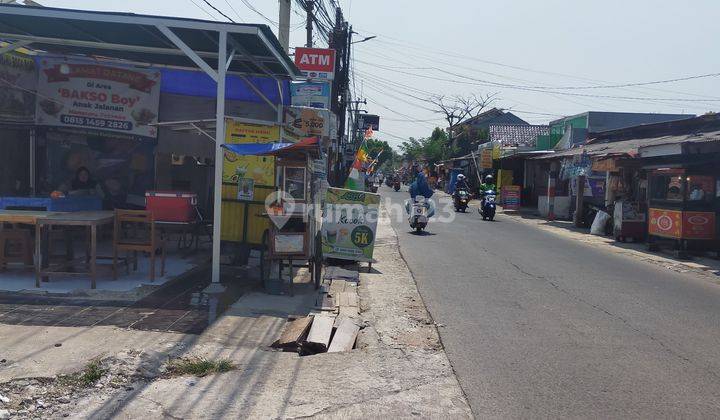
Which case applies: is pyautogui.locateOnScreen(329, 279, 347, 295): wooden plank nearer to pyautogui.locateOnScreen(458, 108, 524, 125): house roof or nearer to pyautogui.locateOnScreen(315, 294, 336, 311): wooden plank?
pyautogui.locateOnScreen(315, 294, 336, 311): wooden plank

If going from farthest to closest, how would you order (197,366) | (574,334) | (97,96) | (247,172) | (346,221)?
(97,96), (346,221), (247,172), (574,334), (197,366)

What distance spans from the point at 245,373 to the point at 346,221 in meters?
5.79

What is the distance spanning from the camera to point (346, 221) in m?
11.3

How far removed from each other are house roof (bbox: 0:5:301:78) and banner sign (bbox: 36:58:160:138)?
84 cm

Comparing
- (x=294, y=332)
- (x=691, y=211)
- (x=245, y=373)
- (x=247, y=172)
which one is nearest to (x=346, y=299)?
(x=294, y=332)

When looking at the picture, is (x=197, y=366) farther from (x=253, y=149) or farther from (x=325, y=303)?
(x=253, y=149)

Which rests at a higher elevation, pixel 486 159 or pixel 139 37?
pixel 139 37

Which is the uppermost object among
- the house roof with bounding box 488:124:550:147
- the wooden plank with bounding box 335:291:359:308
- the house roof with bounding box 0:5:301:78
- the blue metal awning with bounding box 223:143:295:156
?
the house roof with bounding box 488:124:550:147

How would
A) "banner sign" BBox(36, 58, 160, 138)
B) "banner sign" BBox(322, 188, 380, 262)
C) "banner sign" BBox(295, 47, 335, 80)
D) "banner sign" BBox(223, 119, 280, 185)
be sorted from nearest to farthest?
"banner sign" BBox(223, 119, 280, 185), "banner sign" BBox(322, 188, 380, 262), "banner sign" BBox(36, 58, 160, 138), "banner sign" BBox(295, 47, 335, 80)

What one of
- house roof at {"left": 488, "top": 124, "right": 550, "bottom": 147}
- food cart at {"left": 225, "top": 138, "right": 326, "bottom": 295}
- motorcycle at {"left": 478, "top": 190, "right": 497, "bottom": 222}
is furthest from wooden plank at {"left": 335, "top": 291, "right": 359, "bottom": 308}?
house roof at {"left": 488, "top": 124, "right": 550, "bottom": 147}

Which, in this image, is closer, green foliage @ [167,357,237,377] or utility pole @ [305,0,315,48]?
green foliage @ [167,357,237,377]

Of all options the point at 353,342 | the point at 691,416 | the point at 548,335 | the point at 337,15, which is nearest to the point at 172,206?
the point at 353,342

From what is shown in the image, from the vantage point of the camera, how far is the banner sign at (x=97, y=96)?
40.9ft

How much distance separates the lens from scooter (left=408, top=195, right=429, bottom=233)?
729 inches
